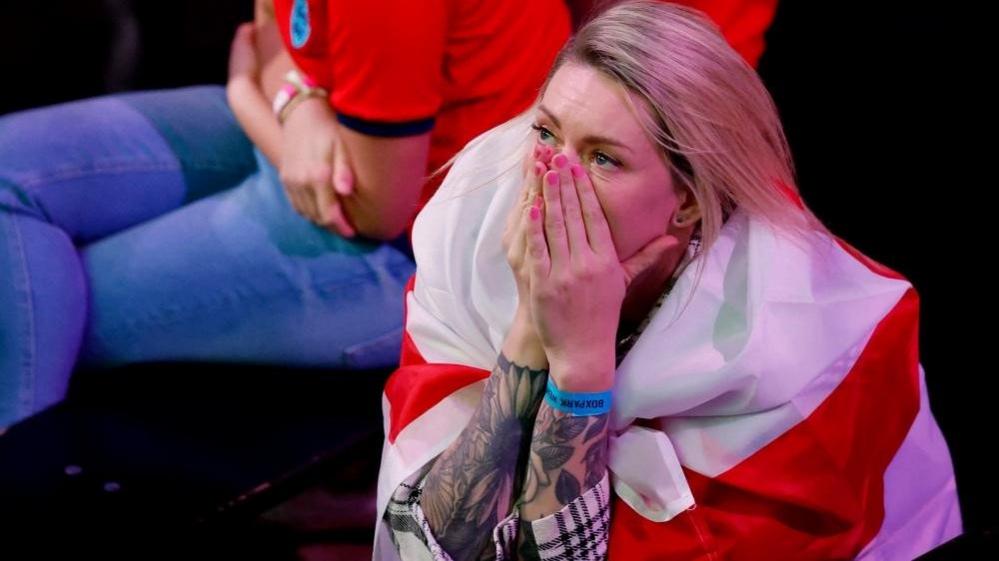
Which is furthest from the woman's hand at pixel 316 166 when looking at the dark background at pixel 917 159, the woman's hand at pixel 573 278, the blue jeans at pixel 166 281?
the dark background at pixel 917 159

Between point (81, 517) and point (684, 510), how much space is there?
65 centimetres

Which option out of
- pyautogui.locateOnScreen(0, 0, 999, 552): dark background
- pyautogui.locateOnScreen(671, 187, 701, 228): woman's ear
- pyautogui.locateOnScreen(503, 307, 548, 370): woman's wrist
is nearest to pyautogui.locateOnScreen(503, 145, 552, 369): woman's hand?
pyautogui.locateOnScreen(503, 307, 548, 370): woman's wrist

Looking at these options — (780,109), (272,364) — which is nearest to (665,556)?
(272,364)

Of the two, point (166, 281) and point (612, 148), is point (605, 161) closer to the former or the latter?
point (612, 148)

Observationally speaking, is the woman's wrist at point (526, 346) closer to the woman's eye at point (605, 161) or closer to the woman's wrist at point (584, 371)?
the woman's wrist at point (584, 371)

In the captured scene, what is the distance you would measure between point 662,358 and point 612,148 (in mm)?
166

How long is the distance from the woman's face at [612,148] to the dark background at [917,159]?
2.08ft

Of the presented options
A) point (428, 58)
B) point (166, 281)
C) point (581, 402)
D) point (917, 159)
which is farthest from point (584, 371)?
point (917, 159)

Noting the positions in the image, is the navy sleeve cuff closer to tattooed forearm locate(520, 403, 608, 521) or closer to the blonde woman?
the blonde woman

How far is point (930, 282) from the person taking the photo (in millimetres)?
1399

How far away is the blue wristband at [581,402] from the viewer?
0.85 metres

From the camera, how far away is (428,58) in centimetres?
112

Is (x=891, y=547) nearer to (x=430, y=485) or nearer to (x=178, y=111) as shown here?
(x=430, y=485)

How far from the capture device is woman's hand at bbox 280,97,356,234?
48.7 inches
